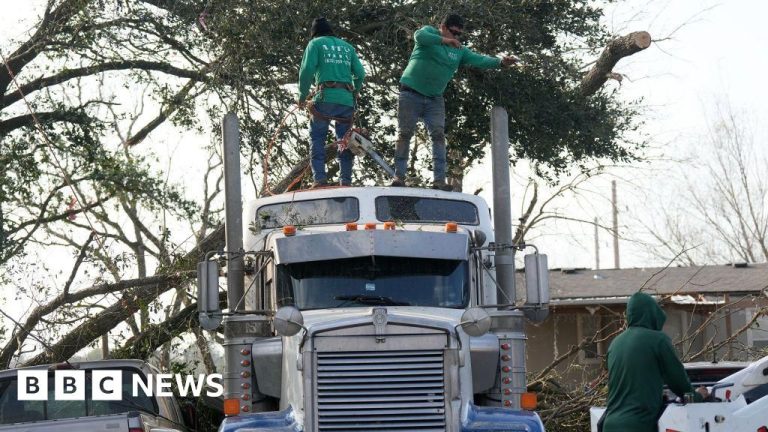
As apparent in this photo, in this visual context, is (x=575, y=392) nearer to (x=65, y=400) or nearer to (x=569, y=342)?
(x=65, y=400)

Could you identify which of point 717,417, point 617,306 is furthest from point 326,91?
point 617,306

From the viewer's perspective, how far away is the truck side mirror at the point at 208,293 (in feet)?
33.2

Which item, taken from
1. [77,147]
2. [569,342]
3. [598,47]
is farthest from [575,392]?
[569,342]

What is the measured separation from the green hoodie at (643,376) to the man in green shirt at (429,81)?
4799 mm

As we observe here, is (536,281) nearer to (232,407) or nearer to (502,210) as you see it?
(502,210)

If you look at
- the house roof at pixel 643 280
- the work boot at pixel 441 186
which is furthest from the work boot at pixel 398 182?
the house roof at pixel 643 280

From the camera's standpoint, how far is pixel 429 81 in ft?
42.9

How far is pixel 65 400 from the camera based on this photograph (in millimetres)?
11148

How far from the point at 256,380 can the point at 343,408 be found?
4.33 ft

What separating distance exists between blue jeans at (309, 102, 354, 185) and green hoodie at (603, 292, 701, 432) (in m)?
4.97

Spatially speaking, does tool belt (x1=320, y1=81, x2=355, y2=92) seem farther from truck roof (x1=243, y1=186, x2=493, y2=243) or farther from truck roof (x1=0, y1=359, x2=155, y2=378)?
truck roof (x1=0, y1=359, x2=155, y2=378)

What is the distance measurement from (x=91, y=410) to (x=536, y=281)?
4.31 m

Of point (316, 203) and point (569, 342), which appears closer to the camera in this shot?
point (316, 203)

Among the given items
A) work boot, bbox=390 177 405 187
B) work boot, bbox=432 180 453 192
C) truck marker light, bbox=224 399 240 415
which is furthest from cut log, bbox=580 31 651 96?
truck marker light, bbox=224 399 240 415
